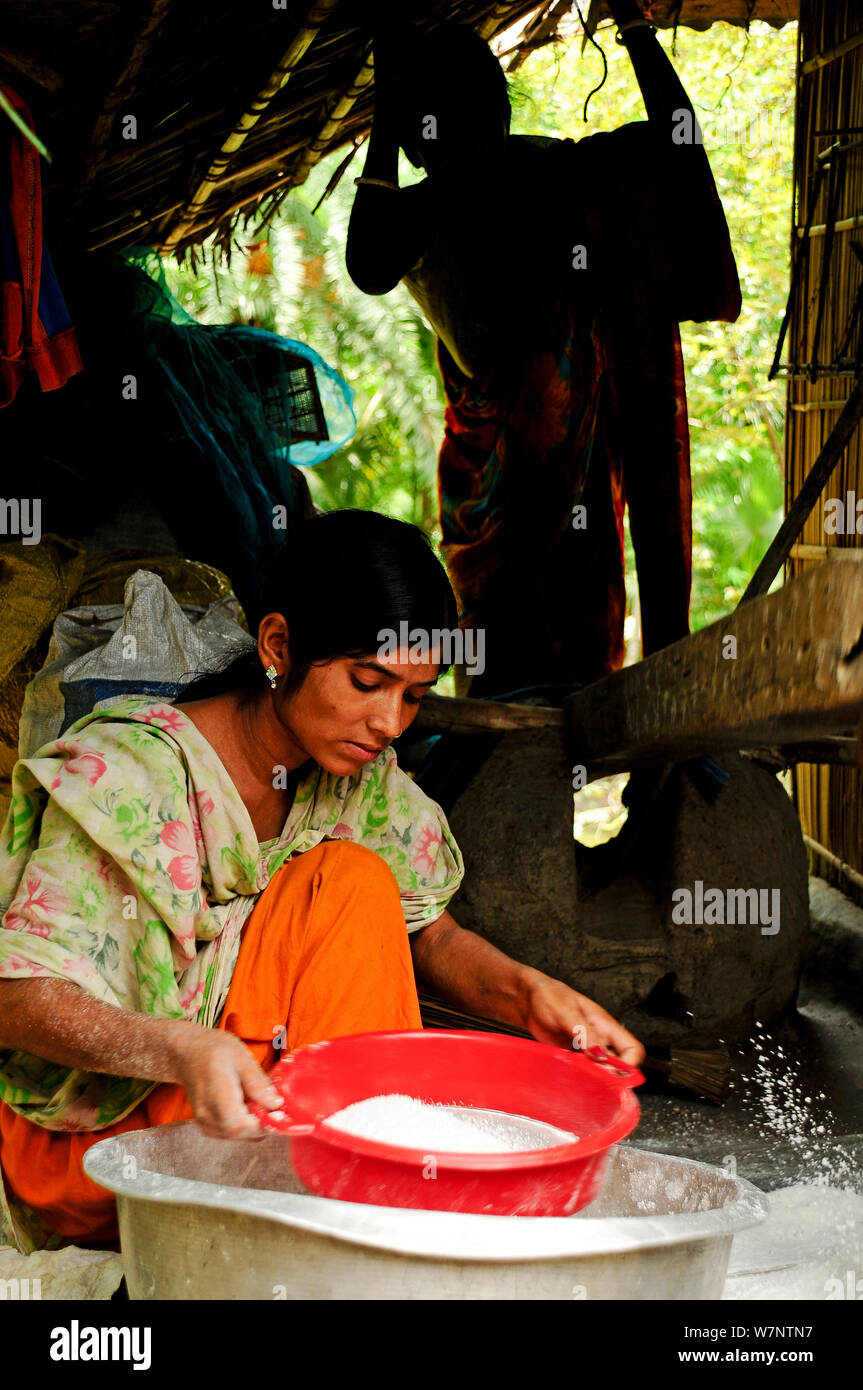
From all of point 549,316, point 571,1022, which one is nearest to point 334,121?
point 549,316

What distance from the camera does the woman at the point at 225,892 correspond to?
1507 mm

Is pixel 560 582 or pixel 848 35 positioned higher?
pixel 848 35

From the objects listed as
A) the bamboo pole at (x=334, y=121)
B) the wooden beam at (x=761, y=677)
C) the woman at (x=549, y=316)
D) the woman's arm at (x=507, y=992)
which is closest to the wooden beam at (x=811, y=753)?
the woman at (x=549, y=316)

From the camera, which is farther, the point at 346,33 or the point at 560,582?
the point at 560,582

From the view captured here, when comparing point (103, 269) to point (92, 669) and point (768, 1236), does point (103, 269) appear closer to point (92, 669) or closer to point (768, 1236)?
point (92, 669)

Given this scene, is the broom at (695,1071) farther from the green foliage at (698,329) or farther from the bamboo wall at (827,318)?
the green foliage at (698,329)

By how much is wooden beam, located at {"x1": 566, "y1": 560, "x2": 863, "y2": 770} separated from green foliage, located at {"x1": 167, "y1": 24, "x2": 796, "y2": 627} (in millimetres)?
7899

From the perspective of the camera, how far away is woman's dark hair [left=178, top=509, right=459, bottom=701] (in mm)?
1688

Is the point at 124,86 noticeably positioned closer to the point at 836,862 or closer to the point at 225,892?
the point at 225,892

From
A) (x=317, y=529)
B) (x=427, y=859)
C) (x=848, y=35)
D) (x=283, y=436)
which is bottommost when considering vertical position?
(x=427, y=859)

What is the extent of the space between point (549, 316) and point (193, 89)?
989 millimetres
